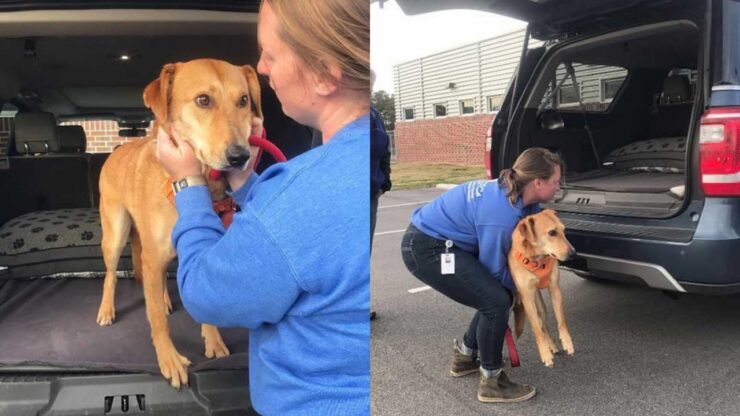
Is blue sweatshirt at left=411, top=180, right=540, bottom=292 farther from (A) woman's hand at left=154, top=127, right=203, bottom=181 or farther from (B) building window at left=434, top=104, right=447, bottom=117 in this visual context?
(A) woman's hand at left=154, top=127, right=203, bottom=181

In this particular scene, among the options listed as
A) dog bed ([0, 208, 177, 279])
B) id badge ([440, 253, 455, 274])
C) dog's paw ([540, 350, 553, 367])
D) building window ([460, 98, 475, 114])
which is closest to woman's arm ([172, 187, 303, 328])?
id badge ([440, 253, 455, 274])

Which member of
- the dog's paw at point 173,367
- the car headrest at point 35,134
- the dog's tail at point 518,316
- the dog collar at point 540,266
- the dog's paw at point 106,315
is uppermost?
the car headrest at point 35,134

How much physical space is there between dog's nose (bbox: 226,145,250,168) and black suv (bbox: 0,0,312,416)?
0.27 feet

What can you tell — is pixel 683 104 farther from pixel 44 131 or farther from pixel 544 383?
pixel 44 131

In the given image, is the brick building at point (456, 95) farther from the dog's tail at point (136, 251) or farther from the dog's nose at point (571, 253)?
the dog's tail at point (136, 251)

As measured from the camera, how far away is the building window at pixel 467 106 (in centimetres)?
118

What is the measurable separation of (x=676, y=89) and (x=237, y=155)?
0.92m

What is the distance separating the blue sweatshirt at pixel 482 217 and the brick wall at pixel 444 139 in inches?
2.3

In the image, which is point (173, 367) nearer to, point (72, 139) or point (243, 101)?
point (243, 101)

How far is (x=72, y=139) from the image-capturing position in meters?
3.55

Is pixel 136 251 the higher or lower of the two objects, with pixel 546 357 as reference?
higher

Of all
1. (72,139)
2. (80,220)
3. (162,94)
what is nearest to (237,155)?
(162,94)

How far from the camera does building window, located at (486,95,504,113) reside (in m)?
1.23

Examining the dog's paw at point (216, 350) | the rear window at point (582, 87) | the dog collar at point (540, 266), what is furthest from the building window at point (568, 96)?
the dog's paw at point (216, 350)
